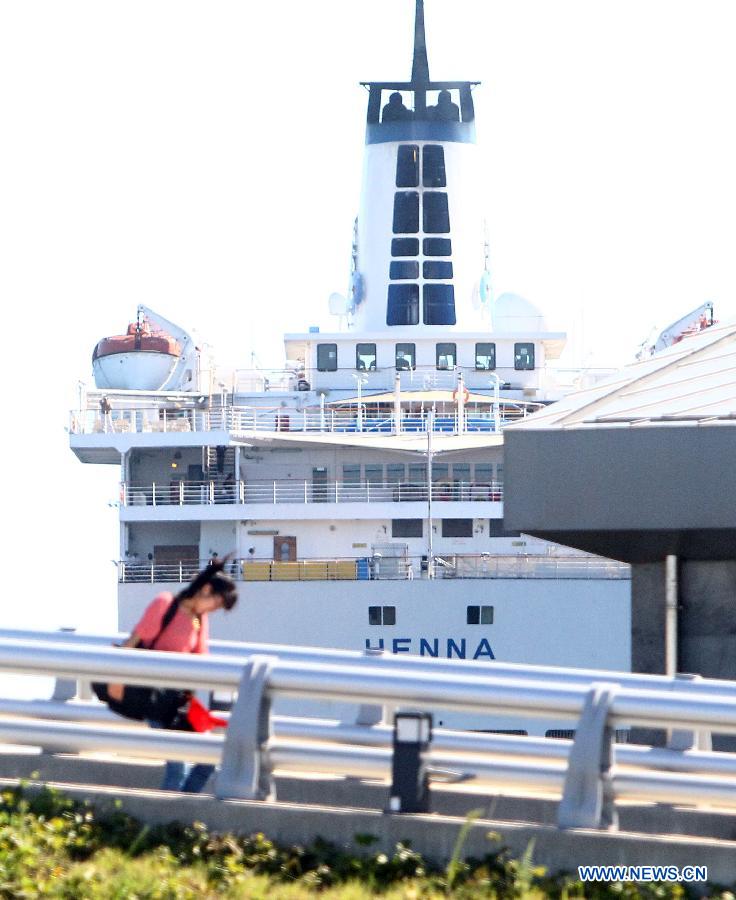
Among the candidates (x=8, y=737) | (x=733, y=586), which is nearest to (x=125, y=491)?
(x=733, y=586)

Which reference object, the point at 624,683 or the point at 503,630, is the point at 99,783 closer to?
the point at 624,683

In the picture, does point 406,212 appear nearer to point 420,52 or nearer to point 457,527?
point 420,52

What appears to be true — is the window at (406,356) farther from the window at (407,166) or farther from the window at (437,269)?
the window at (407,166)

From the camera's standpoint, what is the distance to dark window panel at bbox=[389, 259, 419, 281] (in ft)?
172

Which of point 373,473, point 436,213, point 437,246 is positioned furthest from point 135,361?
point 436,213

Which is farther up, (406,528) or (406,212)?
(406,212)

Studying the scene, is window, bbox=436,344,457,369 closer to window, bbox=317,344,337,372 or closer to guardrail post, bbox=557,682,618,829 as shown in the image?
window, bbox=317,344,337,372

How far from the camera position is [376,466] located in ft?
142

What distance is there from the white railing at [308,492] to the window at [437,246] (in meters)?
11.9

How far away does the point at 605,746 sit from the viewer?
7.88m

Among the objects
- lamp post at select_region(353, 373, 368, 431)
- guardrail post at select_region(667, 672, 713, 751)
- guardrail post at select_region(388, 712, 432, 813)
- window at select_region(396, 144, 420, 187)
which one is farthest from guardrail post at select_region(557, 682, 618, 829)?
window at select_region(396, 144, 420, 187)

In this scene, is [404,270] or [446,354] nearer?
[446,354]

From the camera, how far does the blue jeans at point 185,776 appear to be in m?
8.54

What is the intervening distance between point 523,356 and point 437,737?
40.3 m
